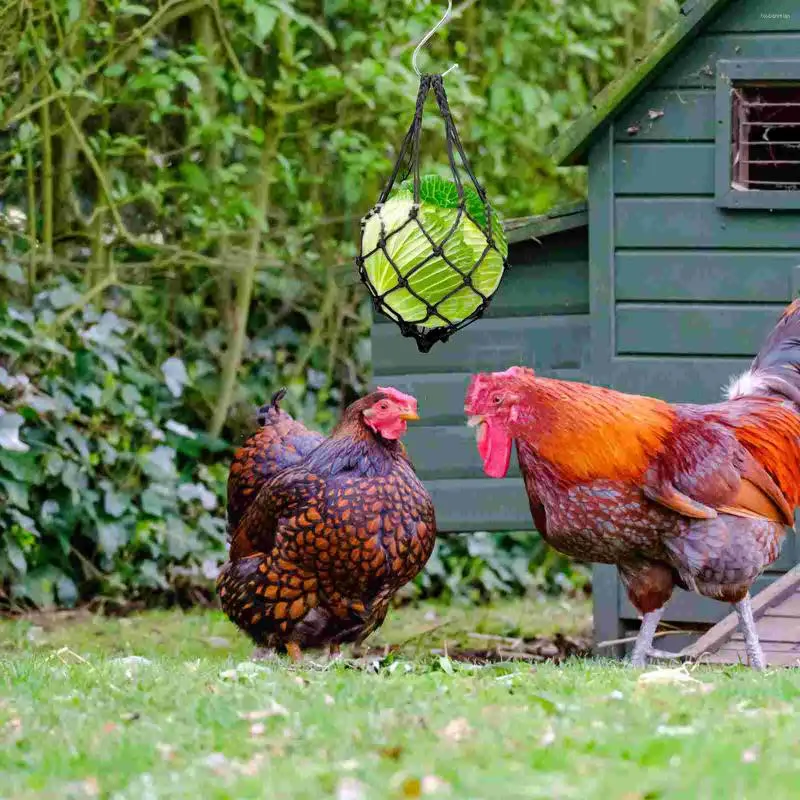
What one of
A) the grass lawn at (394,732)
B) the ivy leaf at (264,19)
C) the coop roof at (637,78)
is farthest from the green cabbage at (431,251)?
the ivy leaf at (264,19)

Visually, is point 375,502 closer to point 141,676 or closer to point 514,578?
point 141,676

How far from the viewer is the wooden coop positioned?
26.0 feet

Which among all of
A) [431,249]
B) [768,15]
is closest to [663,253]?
[768,15]

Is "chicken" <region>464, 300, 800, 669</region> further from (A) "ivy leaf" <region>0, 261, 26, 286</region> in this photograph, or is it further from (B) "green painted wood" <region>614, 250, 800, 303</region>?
(A) "ivy leaf" <region>0, 261, 26, 286</region>

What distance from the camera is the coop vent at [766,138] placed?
26.2ft

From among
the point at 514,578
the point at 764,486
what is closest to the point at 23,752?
the point at 764,486

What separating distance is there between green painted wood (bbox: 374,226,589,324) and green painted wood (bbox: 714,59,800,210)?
79 centimetres

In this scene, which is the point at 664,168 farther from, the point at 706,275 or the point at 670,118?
the point at 706,275

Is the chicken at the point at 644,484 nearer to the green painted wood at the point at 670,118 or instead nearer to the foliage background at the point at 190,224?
the green painted wood at the point at 670,118

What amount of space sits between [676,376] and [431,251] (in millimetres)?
2561

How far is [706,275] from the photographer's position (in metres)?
8.07

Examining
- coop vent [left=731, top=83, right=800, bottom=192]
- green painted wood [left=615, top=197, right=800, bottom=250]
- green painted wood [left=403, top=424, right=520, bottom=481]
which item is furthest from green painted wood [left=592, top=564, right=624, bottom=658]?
coop vent [left=731, top=83, right=800, bottom=192]

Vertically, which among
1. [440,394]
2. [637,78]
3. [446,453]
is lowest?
[446,453]

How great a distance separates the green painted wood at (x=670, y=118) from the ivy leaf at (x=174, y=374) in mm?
3708
